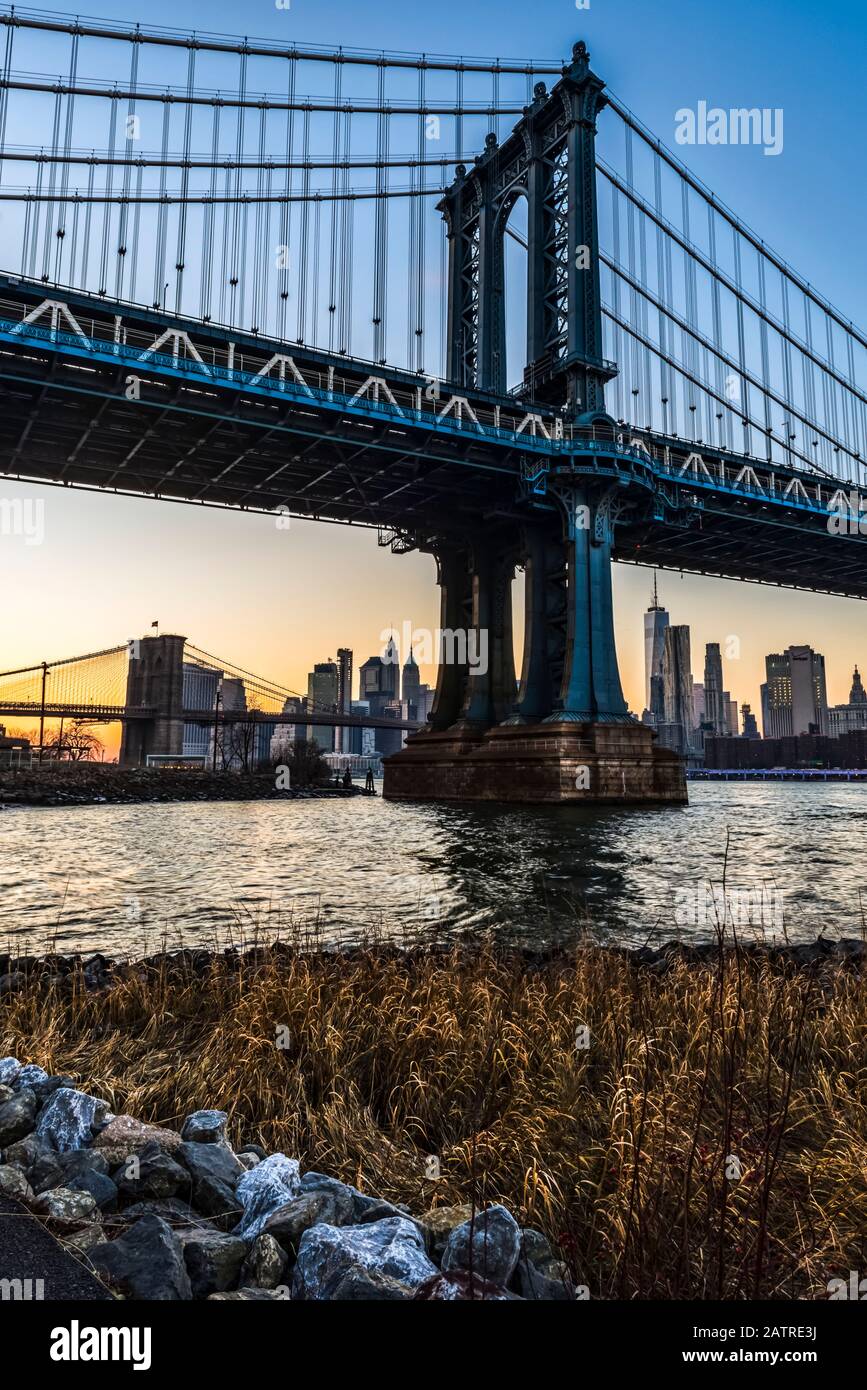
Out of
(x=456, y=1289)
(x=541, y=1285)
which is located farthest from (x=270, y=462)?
(x=456, y=1289)

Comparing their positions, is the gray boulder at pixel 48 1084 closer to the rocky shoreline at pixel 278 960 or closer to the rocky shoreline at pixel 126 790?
the rocky shoreline at pixel 278 960

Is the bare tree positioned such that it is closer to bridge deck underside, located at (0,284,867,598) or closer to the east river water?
bridge deck underside, located at (0,284,867,598)

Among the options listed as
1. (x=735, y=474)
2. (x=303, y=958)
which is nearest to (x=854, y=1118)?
(x=303, y=958)

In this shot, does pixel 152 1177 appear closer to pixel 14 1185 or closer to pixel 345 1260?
pixel 14 1185

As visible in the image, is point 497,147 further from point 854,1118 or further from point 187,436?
point 854,1118

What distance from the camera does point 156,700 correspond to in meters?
113

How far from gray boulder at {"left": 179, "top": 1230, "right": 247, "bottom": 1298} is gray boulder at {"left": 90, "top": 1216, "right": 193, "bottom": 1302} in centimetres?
8

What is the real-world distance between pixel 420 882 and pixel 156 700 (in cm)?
10377

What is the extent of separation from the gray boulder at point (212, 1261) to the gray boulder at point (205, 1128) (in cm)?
101

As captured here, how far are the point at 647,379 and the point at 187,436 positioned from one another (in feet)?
154

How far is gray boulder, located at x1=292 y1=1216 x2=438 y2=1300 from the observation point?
2.52m

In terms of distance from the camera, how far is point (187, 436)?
144 ft

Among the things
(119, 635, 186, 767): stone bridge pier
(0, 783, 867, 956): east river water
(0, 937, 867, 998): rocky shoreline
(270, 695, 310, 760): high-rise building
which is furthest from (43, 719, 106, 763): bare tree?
(0, 937, 867, 998): rocky shoreline

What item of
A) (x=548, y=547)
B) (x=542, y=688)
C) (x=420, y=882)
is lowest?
(x=420, y=882)
